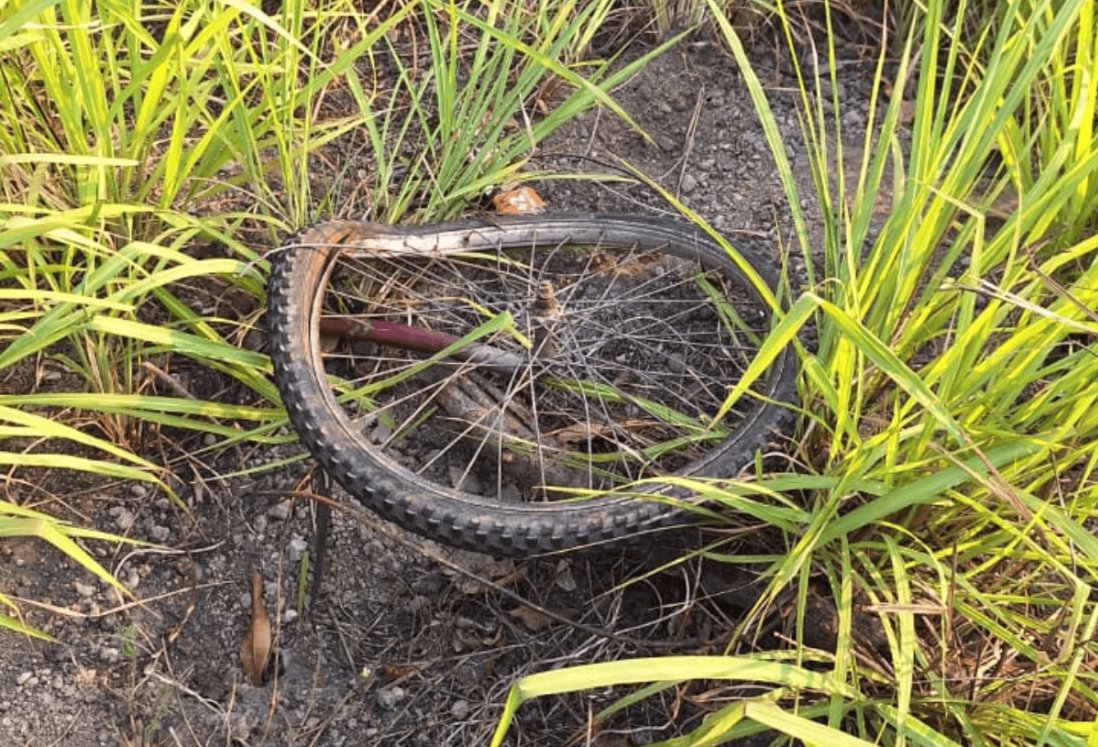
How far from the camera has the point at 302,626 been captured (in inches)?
80.9

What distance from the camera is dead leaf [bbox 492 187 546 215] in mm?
2436

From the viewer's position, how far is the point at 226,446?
218cm

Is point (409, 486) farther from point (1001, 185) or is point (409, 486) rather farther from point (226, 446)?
point (1001, 185)

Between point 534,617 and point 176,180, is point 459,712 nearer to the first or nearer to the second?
point 534,617

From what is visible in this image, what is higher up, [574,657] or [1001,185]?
[1001,185]

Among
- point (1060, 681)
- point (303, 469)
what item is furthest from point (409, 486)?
point (1060, 681)

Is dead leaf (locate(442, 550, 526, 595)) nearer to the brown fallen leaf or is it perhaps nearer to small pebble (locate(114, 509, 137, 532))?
the brown fallen leaf

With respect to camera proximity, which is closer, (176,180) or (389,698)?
(389,698)

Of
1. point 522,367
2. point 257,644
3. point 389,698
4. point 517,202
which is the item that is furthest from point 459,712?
point 517,202

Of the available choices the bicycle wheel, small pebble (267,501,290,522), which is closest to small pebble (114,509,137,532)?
small pebble (267,501,290,522)

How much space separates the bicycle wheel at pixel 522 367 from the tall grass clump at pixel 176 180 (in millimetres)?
125

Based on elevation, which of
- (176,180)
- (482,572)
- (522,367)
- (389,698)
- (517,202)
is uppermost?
(176,180)

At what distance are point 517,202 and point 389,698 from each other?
1005 millimetres

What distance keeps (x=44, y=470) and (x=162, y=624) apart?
355 mm
